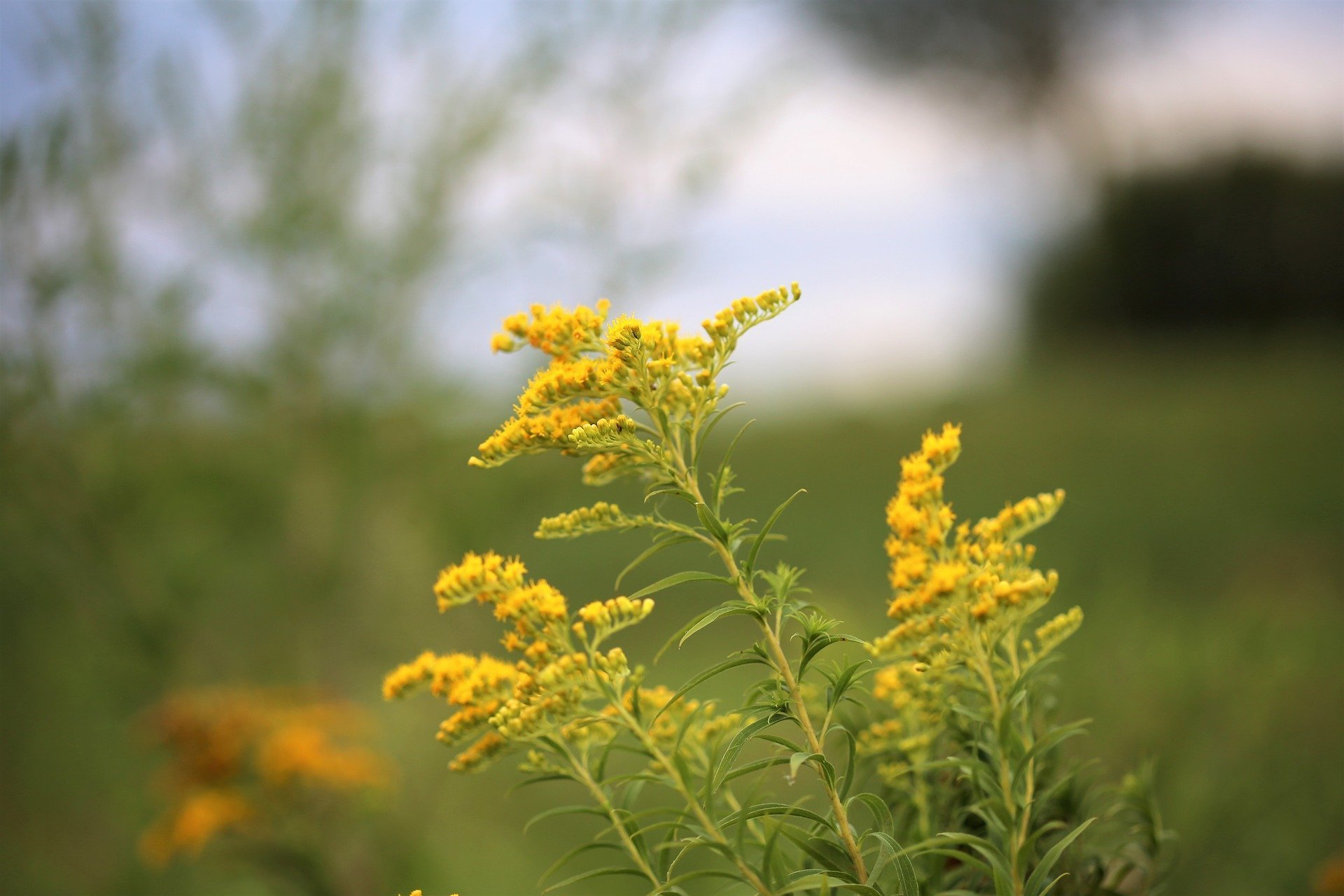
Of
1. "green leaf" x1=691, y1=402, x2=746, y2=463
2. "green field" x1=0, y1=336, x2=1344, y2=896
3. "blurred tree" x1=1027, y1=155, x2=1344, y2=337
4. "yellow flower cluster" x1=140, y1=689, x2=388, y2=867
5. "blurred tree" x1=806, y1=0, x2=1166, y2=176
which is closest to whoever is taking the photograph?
"green leaf" x1=691, y1=402, x2=746, y2=463

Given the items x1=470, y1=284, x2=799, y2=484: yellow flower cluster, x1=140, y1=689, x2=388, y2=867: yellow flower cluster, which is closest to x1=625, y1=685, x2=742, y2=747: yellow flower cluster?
x1=470, y1=284, x2=799, y2=484: yellow flower cluster

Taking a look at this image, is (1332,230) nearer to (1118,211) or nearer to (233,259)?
(1118,211)

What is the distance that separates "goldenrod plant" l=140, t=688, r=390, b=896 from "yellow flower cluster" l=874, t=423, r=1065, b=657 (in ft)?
5.08

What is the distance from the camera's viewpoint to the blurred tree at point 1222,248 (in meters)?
8.09

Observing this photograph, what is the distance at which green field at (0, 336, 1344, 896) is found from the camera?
2.41m

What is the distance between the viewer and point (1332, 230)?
796 centimetres

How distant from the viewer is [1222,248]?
8.33m

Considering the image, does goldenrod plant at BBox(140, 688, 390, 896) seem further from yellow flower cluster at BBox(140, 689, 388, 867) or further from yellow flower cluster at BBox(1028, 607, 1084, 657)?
yellow flower cluster at BBox(1028, 607, 1084, 657)

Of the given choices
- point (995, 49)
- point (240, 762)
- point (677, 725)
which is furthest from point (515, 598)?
point (995, 49)

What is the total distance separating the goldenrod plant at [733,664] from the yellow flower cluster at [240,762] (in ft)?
4.29

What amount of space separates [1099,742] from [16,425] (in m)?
3.10

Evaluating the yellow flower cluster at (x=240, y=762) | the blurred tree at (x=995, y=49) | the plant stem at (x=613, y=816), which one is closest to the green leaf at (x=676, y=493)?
the plant stem at (x=613, y=816)

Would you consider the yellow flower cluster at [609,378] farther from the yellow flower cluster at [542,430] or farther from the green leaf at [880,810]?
the green leaf at [880,810]

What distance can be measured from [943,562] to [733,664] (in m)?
0.21
